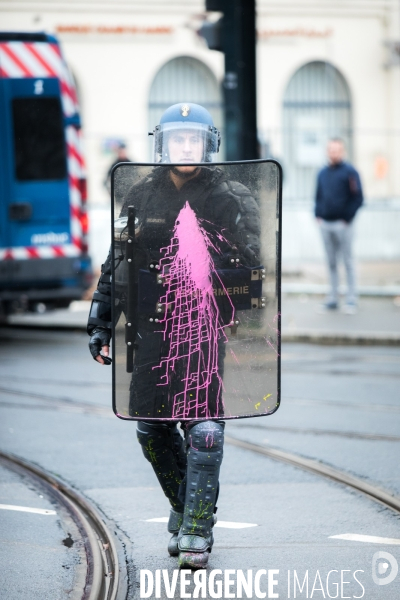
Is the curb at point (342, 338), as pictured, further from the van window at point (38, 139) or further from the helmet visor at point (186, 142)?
the helmet visor at point (186, 142)

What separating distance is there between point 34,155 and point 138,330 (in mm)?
7234

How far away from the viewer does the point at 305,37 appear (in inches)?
919

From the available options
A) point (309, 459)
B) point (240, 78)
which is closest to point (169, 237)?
point (309, 459)

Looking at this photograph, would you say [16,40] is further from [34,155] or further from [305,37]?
[305,37]

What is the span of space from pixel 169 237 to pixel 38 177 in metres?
7.20

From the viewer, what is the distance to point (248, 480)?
18.7 feet

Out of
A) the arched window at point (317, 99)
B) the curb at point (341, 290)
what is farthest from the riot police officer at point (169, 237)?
the arched window at point (317, 99)

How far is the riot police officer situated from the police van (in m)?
6.81

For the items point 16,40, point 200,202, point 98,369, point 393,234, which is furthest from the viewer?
point 393,234

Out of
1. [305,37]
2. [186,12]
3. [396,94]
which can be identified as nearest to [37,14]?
[186,12]

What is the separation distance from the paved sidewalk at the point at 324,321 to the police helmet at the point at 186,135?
7190 mm

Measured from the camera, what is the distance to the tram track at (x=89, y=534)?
400 cm

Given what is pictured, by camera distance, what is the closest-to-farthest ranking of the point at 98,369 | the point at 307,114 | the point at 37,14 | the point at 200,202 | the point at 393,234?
the point at 200,202, the point at 98,369, the point at 393,234, the point at 37,14, the point at 307,114

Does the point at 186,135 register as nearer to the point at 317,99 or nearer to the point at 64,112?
the point at 64,112
